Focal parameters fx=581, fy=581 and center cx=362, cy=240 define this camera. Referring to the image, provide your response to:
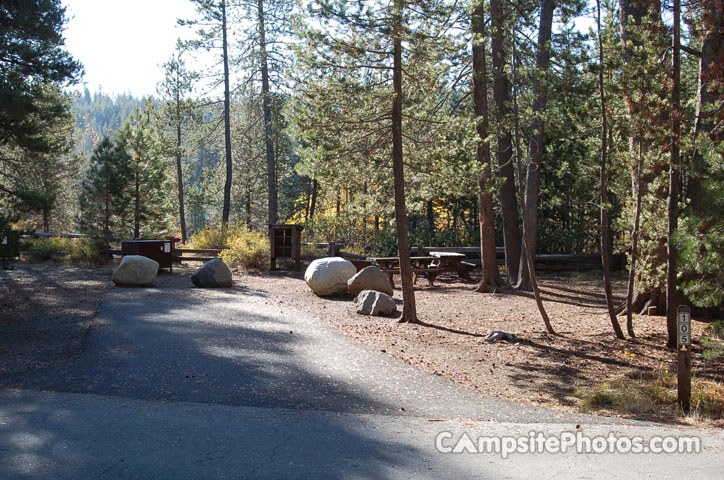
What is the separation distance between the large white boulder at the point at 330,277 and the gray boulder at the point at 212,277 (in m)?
2.21

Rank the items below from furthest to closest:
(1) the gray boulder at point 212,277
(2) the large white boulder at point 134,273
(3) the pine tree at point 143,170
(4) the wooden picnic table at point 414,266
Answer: (3) the pine tree at point 143,170 < (4) the wooden picnic table at point 414,266 < (1) the gray boulder at point 212,277 < (2) the large white boulder at point 134,273

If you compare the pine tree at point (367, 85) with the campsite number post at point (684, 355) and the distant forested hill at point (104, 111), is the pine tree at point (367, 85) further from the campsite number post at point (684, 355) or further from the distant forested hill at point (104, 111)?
the distant forested hill at point (104, 111)

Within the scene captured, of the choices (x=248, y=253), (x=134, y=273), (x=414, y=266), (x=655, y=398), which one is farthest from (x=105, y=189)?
(x=655, y=398)

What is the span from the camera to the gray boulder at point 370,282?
13492 millimetres

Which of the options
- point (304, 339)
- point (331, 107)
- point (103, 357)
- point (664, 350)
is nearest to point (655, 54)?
point (664, 350)

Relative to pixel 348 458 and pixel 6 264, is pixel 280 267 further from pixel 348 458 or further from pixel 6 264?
pixel 348 458

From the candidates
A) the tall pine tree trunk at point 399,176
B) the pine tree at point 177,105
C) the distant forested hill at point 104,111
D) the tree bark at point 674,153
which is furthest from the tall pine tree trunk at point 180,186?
the distant forested hill at point 104,111

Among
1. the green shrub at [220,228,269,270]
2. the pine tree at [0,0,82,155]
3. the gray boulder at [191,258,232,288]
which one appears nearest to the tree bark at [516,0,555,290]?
the gray boulder at [191,258,232,288]

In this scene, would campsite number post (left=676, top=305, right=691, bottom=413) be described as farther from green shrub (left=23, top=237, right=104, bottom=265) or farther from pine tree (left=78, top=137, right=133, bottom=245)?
pine tree (left=78, top=137, right=133, bottom=245)

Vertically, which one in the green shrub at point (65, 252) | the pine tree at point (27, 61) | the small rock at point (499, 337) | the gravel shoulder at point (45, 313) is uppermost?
the pine tree at point (27, 61)

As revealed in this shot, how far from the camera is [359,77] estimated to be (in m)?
10.2

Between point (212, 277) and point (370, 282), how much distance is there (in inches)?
160

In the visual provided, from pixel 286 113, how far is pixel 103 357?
200 inches

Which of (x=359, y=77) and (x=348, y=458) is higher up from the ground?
(x=359, y=77)
